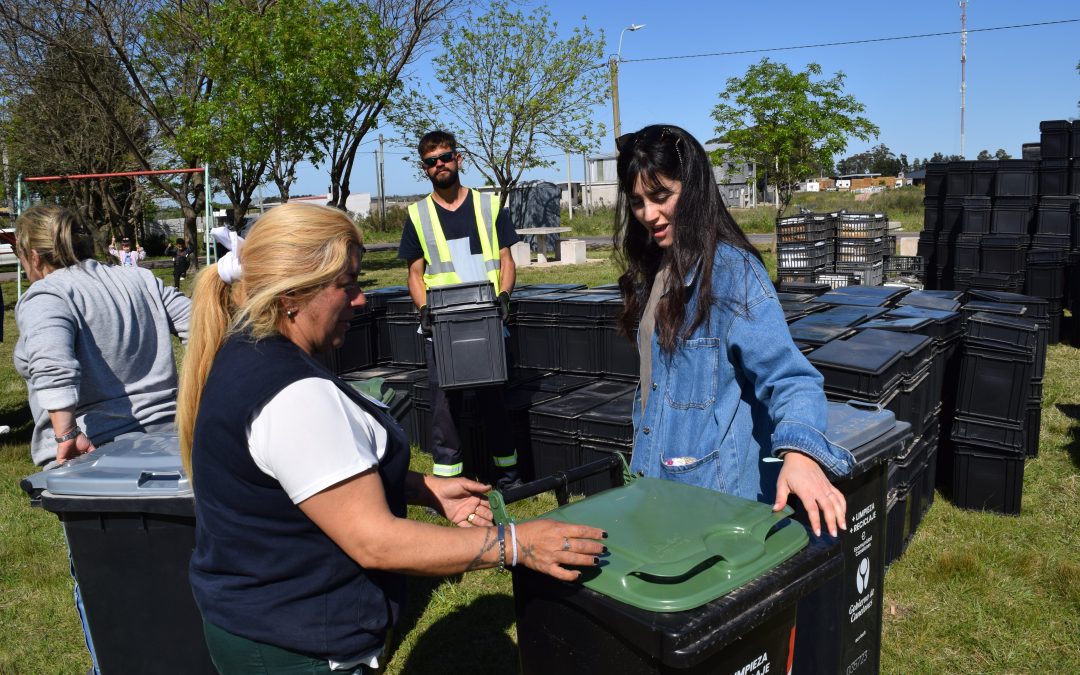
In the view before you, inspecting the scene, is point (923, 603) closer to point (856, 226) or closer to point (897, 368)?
point (897, 368)

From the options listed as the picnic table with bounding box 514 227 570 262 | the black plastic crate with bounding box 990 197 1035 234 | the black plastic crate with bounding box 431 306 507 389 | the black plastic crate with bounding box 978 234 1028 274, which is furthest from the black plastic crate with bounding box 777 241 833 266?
the picnic table with bounding box 514 227 570 262

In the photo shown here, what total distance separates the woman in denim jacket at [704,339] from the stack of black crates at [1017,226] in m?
9.30

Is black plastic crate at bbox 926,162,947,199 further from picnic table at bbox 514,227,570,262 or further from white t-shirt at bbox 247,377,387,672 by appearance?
white t-shirt at bbox 247,377,387,672

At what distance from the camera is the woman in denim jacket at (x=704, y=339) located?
6.60 ft

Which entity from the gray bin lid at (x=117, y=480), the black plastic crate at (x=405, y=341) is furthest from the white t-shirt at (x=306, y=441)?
the black plastic crate at (x=405, y=341)

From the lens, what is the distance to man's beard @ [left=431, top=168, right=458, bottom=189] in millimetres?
4750

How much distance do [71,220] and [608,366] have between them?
11.7 ft

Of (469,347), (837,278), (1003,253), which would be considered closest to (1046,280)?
(1003,253)

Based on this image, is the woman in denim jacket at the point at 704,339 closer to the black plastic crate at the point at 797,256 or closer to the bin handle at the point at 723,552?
the bin handle at the point at 723,552

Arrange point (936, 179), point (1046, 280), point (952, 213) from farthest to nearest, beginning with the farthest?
point (936, 179) < point (952, 213) < point (1046, 280)

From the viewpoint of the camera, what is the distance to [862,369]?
3.61m

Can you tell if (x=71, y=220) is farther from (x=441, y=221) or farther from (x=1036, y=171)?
(x=1036, y=171)

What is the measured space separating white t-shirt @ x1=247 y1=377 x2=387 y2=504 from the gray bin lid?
3.45 feet

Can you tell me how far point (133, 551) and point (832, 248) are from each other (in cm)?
1105
